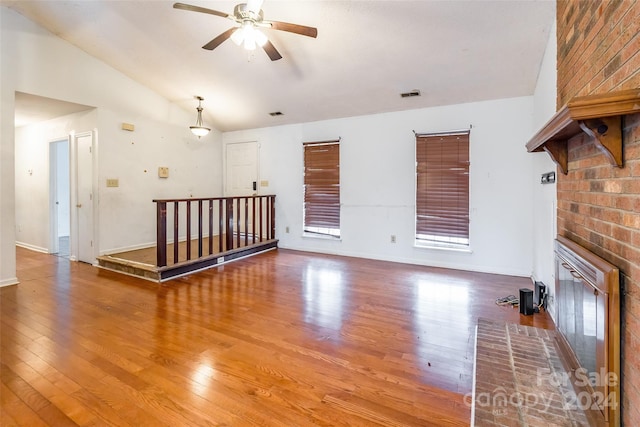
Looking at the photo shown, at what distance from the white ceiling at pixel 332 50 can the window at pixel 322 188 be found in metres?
0.66

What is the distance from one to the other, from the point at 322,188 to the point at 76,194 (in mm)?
4248

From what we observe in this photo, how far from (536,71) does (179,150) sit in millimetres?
5995

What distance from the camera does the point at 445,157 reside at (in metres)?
4.70

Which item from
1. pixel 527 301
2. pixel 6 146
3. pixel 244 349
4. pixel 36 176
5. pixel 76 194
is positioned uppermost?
pixel 6 146

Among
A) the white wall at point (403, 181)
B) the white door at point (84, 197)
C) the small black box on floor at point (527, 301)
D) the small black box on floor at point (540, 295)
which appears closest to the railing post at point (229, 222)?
the white wall at point (403, 181)

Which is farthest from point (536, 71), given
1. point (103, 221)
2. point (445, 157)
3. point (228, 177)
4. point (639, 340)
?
point (103, 221)

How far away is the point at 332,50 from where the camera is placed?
12.4ft

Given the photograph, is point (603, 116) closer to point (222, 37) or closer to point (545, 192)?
point (545, 192)

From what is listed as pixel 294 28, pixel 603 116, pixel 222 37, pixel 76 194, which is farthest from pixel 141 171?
pixel 603 116

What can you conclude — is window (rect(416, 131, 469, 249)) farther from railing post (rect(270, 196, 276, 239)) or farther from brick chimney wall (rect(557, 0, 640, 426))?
railing post (rect(270, 196, 276, 239))

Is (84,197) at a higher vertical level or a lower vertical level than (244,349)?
higher

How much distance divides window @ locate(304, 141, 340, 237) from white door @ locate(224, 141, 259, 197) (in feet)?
4.28

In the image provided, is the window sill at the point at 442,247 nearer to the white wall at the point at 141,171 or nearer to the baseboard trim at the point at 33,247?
the white wall at the point at 141,171

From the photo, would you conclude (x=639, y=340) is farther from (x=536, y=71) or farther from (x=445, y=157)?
(x=445, y=157)
